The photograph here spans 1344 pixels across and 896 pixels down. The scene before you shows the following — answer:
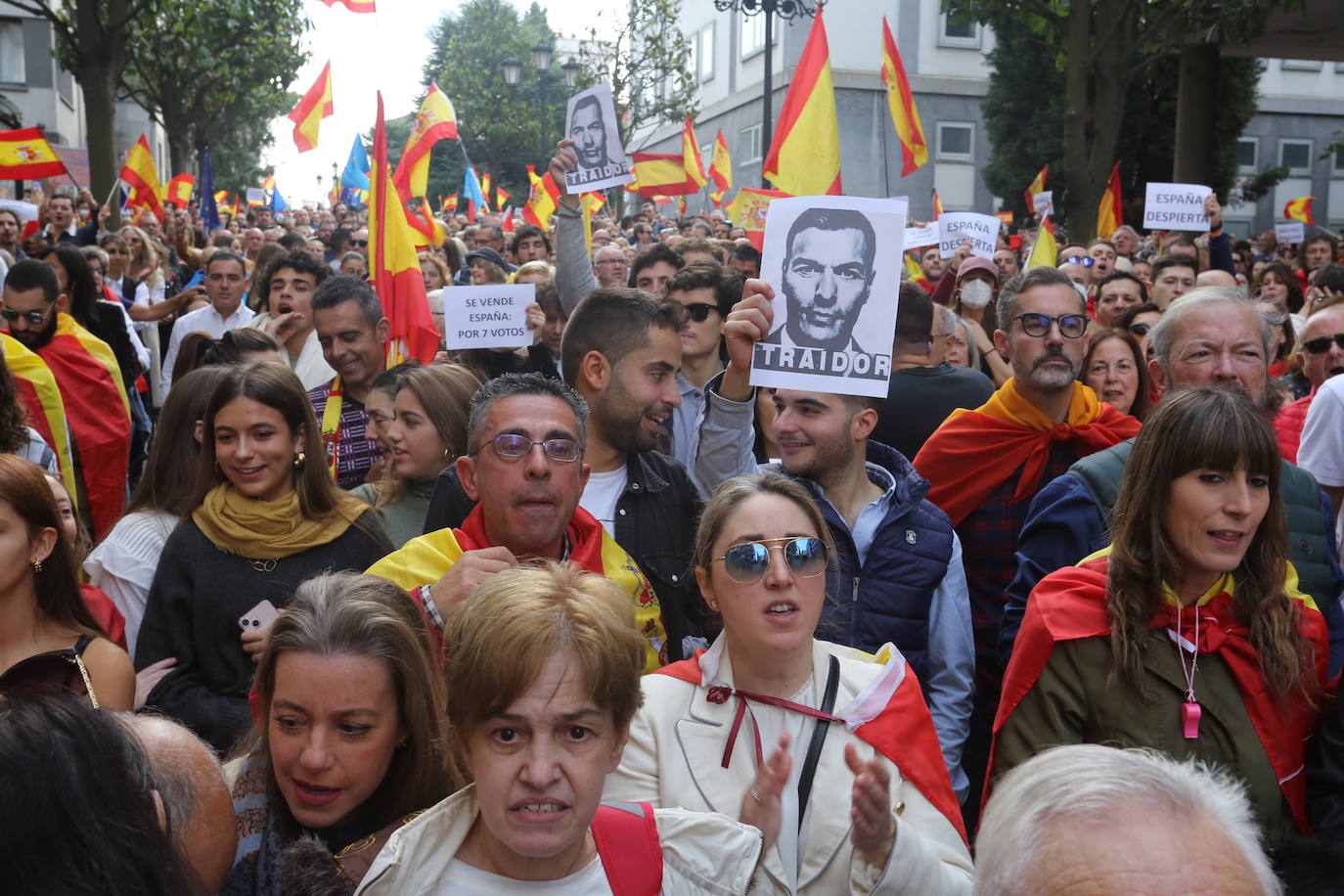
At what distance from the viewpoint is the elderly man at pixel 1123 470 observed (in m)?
3.52

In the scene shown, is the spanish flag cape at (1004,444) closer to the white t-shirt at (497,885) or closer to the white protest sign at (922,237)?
the white t-shirt at (497,885)

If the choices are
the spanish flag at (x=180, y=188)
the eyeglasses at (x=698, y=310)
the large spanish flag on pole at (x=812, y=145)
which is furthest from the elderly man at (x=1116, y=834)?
the spanish flag at (x=180, y=188)

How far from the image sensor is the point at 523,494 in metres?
3.41

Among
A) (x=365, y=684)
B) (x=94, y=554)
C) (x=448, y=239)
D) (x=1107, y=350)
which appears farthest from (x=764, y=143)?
(x=365, y=684)

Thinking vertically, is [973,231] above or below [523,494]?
above

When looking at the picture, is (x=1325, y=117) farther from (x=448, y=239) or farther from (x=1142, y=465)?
(x=1142, y=465)

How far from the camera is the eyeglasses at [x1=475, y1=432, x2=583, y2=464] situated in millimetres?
3424

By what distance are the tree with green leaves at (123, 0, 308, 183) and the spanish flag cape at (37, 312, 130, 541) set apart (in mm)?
19448

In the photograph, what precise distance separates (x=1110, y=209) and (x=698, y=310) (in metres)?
11.1

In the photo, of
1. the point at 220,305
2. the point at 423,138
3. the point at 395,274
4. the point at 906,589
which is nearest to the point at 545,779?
the point at 906,589

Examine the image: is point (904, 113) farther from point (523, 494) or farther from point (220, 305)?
point (523, 494)

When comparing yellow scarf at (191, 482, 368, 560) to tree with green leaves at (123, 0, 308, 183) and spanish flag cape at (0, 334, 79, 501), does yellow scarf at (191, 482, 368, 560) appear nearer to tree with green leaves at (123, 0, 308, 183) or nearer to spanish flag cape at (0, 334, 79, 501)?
spanish flag cape at (0, 334, 79, 501)

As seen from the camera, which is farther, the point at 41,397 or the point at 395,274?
the point at 395,274

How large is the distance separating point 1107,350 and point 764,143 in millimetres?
14344
